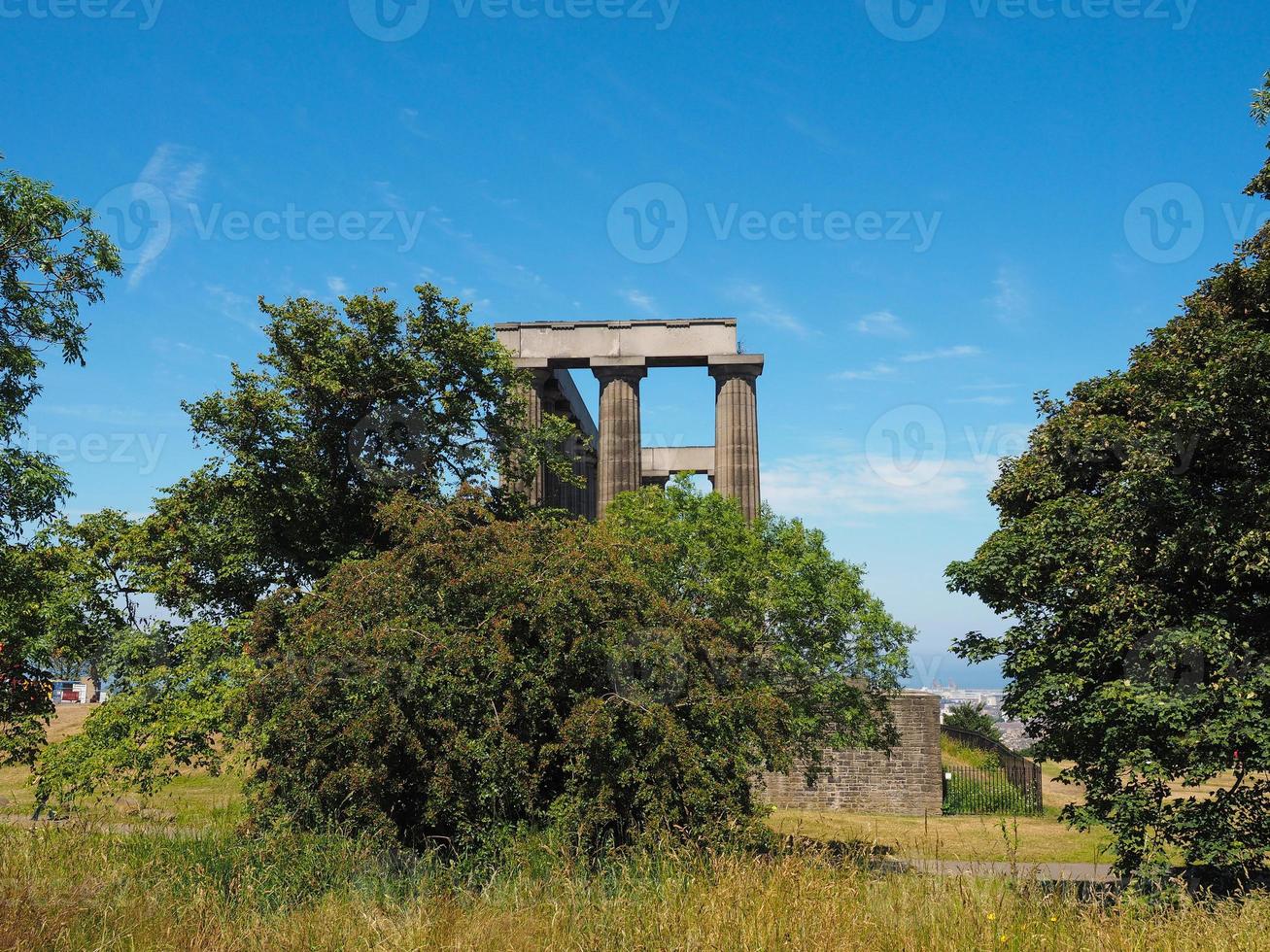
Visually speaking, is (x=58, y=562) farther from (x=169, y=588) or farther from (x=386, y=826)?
(x=386, y=826)

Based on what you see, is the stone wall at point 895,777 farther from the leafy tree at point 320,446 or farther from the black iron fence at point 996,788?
the leafy tree at point 320,446

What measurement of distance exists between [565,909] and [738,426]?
3292 cm

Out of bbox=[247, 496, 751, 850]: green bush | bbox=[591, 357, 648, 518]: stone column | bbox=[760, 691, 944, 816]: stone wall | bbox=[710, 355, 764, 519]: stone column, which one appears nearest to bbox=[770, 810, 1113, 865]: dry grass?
bbox=[760, 691, 944, 816]: stone wall

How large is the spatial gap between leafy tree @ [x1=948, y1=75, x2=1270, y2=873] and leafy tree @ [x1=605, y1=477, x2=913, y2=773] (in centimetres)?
416

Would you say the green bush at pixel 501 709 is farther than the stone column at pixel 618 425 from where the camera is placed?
No

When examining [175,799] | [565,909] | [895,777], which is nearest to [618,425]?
[895,777]

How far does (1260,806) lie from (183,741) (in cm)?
1701

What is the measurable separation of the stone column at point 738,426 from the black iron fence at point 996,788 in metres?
12.0

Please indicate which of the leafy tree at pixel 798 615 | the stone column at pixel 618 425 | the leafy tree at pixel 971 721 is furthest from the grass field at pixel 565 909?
the leafy tree at pixel 971 721

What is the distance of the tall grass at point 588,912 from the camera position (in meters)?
7.09

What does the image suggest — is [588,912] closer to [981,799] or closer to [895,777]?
[895,777]

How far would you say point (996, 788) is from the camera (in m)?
33.3

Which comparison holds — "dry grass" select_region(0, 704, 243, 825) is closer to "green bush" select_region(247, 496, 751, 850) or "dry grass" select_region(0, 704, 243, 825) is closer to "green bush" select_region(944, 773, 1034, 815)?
"green bush" select_region(247, 496, 751, 850)

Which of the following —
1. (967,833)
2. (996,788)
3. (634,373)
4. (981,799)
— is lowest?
(967,833)
